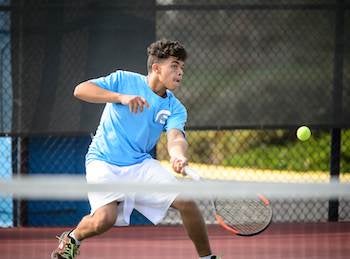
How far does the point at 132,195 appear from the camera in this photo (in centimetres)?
470

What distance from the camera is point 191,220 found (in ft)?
15.3

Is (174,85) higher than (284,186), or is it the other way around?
(174,85)

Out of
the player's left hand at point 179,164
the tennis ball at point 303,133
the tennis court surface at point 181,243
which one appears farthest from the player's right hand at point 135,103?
the tennis ball at point 303,133

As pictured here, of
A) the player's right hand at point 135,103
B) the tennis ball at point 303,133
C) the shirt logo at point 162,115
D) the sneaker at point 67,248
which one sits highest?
the tennis ball at point 303,133

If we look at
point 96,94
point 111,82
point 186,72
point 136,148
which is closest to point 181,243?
point 186,72

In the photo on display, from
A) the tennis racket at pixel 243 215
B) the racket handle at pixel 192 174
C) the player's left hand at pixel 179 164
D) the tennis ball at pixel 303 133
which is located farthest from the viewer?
A: the tennis ball at pixel 303 133

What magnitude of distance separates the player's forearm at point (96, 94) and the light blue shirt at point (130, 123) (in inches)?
3.3

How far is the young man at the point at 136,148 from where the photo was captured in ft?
15.3

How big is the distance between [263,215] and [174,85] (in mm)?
829

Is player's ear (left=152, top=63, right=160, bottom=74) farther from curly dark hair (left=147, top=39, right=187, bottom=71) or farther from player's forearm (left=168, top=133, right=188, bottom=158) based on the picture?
player's forearm (left=168, top=133, right=188, bottom=158)

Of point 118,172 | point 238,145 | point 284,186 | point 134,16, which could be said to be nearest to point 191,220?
point 118,172

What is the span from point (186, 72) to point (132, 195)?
95.5 inches

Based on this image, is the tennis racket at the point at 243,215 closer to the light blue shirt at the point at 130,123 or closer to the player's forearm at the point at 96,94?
the light blue shirt at the point at 130,123

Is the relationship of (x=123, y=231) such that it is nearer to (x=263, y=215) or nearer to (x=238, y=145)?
(x=263, y=215)
